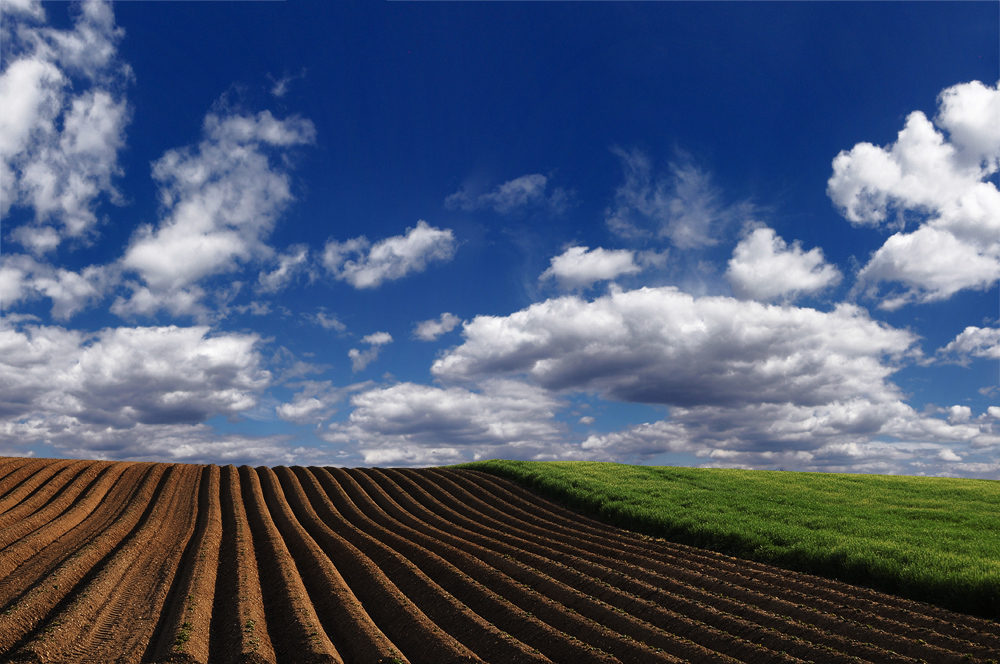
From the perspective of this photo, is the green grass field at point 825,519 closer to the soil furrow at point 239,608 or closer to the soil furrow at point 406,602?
the soil furrow at point 406,602

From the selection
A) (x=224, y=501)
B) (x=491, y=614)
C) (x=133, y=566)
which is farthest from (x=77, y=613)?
(x=224, y=501)

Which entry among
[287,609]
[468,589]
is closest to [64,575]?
[287,609]

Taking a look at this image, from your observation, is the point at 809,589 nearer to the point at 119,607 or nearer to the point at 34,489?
the point at 119,607

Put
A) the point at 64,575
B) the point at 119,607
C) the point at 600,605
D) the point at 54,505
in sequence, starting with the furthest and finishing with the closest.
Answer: the point at 54,505
the point at 64,575
the point at 119,607
the point at 600,605

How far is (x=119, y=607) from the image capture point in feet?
37.6

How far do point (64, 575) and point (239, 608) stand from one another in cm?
497

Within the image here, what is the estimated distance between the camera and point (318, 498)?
1052 inches

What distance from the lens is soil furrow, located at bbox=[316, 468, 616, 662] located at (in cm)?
931

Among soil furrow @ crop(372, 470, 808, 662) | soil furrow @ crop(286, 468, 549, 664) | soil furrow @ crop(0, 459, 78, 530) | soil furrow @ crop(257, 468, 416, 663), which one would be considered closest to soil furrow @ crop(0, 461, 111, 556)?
soil furrow @ crop(0, 459, 78, 530)

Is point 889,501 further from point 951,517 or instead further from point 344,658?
point 344,658

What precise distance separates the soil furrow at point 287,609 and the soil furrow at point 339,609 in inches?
10.2

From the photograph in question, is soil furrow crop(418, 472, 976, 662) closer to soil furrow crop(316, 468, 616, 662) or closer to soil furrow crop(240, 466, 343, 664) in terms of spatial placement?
soil furrow crop(316, 468, 616, 662)

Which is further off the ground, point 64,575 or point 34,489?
point 34,489

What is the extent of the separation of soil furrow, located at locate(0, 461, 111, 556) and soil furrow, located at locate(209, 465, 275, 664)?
5867 millimetres
